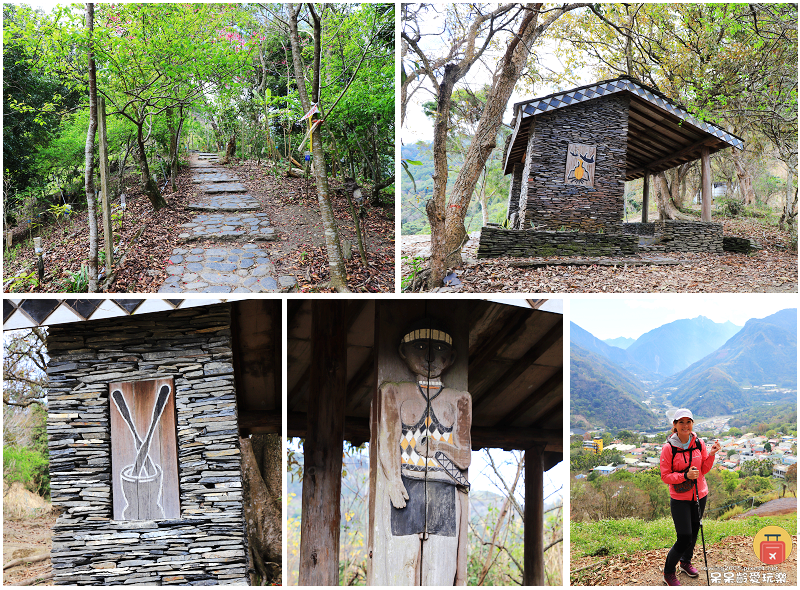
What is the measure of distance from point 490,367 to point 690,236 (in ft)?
11.3

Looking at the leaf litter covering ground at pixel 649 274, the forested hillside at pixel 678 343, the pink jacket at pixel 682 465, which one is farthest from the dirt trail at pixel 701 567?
the leaf litter covering ground at pixel 649 274

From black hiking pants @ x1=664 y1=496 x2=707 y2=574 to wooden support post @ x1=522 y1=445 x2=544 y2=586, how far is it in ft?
4.57

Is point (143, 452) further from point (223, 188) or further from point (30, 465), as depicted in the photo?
point (30, 465)

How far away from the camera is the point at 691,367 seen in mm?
3322

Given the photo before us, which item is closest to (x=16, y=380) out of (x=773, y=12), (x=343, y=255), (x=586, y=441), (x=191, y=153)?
(x=191, y=153)

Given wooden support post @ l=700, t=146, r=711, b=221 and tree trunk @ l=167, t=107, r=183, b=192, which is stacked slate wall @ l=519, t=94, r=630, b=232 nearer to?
wooden support post @ l=700, t=146, r=711, b=221

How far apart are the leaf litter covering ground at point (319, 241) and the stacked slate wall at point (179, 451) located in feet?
2.00

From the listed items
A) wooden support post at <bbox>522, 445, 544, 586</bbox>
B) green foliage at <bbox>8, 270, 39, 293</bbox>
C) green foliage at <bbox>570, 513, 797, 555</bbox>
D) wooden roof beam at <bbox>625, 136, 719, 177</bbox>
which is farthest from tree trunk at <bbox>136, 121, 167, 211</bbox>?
wooden roof beam at <bbox>625, 136, 719, 177</bbox>

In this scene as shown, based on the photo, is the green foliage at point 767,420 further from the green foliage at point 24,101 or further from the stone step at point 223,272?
the green foliage at point 24,101

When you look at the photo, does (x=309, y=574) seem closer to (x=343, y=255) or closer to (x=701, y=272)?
(x=343, y=255)

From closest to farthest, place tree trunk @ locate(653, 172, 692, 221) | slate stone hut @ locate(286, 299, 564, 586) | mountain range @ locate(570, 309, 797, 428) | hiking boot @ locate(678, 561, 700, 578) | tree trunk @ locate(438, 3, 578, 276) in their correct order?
slate stone hut @ locate(286, 299, 564, 586)
hiking boot @ locate(678, 561, 700, 578)
mountain range @ locate(570, 309, 797, 428)
tree trunk @ locate(438, 3, 578, 276)
tree trunk @ locate(653, 172, 692, 221)

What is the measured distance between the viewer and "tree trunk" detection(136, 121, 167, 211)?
3.74m

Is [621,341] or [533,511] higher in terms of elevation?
[621,341]

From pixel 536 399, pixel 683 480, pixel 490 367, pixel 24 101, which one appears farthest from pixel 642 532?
pixel 24 101
